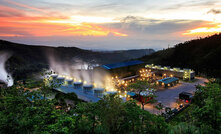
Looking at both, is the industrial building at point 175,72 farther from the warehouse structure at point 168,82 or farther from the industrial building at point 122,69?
the industrial building at point 122,69

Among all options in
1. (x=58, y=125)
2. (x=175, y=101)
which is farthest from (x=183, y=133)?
(x=175, y=101)

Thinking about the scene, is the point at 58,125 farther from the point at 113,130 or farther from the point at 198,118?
the point at 198,118

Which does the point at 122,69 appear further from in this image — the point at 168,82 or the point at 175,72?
the point at 175,72

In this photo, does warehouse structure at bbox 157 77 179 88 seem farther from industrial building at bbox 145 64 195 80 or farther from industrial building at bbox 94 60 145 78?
industrial building at bbox 94 60 145 78

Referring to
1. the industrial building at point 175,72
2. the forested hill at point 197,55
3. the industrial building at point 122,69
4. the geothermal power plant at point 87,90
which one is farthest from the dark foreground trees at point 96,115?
the forested hill at point 197,55

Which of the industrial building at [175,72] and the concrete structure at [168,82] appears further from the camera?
the industrial building at [175,72]

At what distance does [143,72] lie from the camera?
5294 centimetres

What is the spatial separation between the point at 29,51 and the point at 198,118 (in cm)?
17759

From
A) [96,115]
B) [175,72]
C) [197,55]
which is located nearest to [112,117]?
[96,115]

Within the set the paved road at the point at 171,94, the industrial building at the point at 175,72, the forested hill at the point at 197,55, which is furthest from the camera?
the forested hill at the point at 197,55

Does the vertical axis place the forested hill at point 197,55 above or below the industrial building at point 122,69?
above

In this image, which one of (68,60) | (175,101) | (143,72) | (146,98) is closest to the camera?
(146,98)

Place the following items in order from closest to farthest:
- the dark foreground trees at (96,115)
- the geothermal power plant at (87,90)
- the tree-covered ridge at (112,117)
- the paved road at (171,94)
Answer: the tree-covered ridge at (112,117) → the dark foreground trees at (96,115) → the paved road at (171,94) → the geothermal power plant at (87,90)

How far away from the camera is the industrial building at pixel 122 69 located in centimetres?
4372
